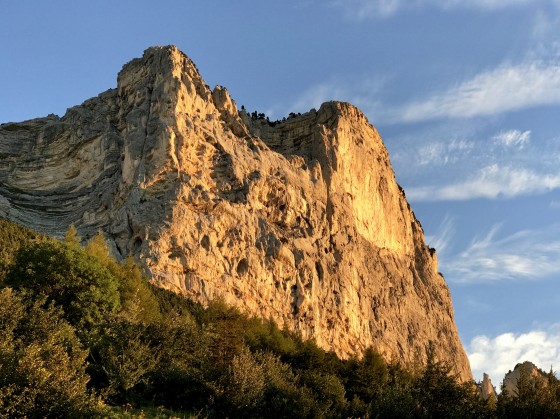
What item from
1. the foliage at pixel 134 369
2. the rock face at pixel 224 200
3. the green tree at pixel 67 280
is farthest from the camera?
the rock face at pixel 224 200

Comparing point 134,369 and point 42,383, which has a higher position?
point 134,369

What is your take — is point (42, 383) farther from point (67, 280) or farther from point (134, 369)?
point (67, 280)

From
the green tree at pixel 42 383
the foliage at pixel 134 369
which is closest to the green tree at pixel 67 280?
the foliage at pixel 134 369

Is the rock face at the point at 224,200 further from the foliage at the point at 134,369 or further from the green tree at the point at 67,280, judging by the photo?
the foliage at the point at 134,369

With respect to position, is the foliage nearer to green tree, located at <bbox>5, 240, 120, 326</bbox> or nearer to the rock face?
green tree, located at <bbox>5, 240, 120, 326</bbox>

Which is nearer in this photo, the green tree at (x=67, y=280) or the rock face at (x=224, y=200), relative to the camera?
the green tree at (x=67, y=280)

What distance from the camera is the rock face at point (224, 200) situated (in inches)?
2315

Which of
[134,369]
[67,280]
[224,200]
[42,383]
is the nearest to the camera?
[42,383]

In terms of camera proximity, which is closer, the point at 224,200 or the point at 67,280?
the point at 67,280

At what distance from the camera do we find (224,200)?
62125 millimetres

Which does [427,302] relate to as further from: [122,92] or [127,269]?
[127,269]

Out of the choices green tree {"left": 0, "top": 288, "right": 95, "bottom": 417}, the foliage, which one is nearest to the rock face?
the foliage

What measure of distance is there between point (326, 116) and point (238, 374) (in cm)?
6144

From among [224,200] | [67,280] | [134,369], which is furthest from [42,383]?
[224,200]
